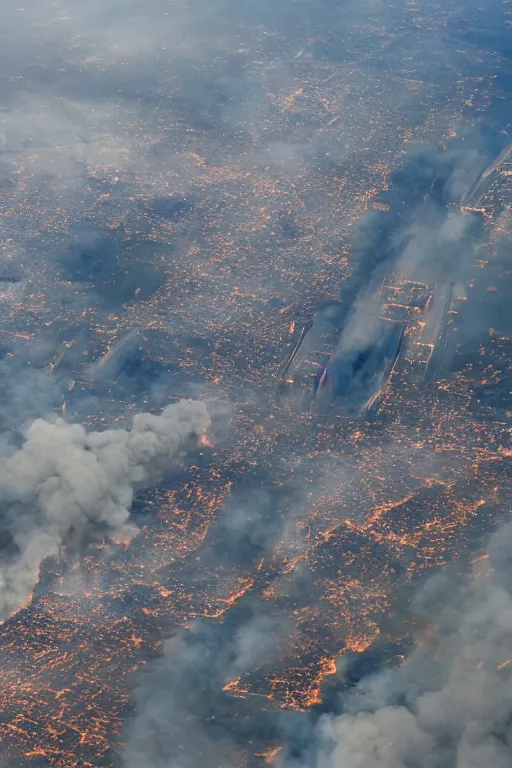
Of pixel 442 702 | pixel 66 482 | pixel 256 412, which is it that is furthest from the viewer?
pixel 256 412

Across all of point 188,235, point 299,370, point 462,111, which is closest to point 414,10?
point 462,111

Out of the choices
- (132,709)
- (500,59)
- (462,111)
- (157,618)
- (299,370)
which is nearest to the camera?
(132,709)

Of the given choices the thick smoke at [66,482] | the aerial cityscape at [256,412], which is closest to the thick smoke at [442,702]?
the aerial cityscape at [256,412]

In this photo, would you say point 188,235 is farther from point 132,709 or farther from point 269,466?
point 132,709

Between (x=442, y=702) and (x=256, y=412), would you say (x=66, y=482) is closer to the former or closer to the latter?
(x=256, y=412)

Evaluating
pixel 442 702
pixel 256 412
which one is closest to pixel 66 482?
pixel 256 412
